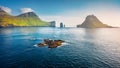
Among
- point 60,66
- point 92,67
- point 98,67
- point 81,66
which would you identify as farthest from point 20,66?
point 98,67

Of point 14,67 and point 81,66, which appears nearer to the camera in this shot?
point 14,67

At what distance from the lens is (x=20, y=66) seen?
34844 millimetres

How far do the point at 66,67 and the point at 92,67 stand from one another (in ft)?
30.8

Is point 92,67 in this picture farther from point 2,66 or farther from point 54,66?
point 2,66

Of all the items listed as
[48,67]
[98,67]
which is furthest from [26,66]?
[98,67]

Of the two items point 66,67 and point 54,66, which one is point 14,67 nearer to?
point 54,66

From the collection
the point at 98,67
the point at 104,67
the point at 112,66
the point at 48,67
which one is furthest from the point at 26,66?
the point at 112,66

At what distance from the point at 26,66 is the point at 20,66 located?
209cm

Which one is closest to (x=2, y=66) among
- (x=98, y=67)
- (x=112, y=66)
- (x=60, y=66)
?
(x=60, y=66)

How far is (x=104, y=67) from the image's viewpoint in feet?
116

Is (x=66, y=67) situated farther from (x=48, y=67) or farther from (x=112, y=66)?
(x=112, y=66)

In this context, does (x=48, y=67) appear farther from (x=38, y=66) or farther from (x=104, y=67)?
(x=104, y=67)

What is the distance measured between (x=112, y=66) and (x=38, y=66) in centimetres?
2739

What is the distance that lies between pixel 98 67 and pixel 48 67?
17.9 meters
